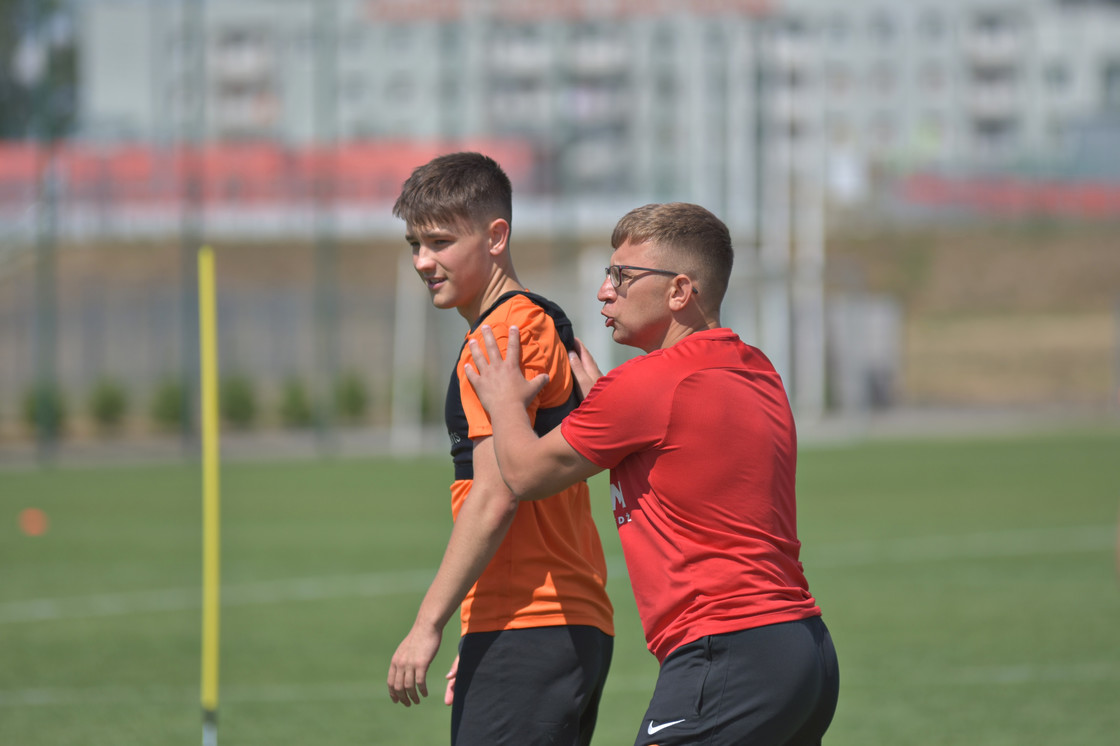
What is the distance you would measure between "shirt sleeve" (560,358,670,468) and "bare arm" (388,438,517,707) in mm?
209

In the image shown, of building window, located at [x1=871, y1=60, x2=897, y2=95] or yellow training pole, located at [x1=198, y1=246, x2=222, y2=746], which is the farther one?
building window, located at [x1=871, y1=60, x2=897, y2=95]

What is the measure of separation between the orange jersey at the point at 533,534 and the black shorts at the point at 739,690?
273 millimetres

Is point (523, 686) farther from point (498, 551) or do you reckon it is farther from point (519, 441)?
point (519, 441)

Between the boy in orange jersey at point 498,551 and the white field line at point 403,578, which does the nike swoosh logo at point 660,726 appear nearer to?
the boy in orange jersey at point 498,551

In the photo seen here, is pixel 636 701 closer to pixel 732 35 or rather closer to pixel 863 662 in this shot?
pixel 863 662

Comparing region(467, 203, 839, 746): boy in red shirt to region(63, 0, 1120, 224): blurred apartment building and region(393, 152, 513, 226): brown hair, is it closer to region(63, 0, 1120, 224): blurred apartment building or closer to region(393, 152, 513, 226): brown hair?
region(393, 152, 513, 226): brown hair

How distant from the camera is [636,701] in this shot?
23.2 feet

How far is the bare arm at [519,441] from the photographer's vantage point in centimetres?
286

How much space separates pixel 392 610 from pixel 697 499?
734 cm

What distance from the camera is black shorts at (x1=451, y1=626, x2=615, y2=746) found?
2.97 metres

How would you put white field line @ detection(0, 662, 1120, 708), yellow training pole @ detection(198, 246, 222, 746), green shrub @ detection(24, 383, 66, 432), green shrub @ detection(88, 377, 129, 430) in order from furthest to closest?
green shrub @ detection(88, 377, 129, 430) < green shrub @ detection(24, 383, 66, 432) < white field line @ detection(0, 662, 1120, 708) < yellow training pole @ detection(198, 246, 222, 746)

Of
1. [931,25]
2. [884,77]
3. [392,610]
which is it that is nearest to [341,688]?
[392,610]

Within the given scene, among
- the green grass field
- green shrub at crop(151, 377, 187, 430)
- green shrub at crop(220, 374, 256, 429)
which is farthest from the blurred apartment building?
the green grass field

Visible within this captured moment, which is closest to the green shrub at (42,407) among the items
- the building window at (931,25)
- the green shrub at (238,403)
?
the green shrub at (238,403)
